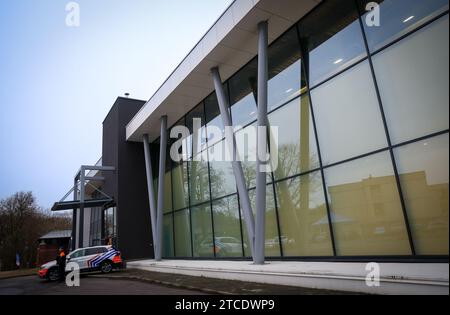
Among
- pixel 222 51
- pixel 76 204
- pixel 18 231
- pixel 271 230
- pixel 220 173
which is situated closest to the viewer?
pixel 271 230

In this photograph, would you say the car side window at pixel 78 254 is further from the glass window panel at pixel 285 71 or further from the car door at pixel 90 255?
the glass window panel at pixel 285 71

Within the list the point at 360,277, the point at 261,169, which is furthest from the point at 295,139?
the point at 360,277

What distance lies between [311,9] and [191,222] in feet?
40.0

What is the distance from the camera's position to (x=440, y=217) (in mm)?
7145

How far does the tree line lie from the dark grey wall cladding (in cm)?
1515

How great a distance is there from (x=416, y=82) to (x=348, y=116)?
209cm

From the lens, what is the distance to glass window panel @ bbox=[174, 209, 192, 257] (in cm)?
1792

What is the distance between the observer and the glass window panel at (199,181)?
54.1 feet

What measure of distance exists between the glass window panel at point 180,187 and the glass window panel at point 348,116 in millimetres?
10047

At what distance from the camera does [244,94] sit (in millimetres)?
A: 14406

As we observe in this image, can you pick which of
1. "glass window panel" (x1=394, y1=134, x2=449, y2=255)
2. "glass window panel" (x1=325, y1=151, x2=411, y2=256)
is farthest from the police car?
"glass window panel" (x1=394, y1=134, x2=449, y2=255)

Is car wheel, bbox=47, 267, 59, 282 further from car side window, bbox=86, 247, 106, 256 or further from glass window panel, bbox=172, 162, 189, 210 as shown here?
glass window panel, bbox=172, 162, 189, 210

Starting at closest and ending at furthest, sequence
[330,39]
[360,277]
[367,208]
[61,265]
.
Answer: [360,277], [367,208], [330,39], [61,265]

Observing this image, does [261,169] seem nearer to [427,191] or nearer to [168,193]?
[427,191]
